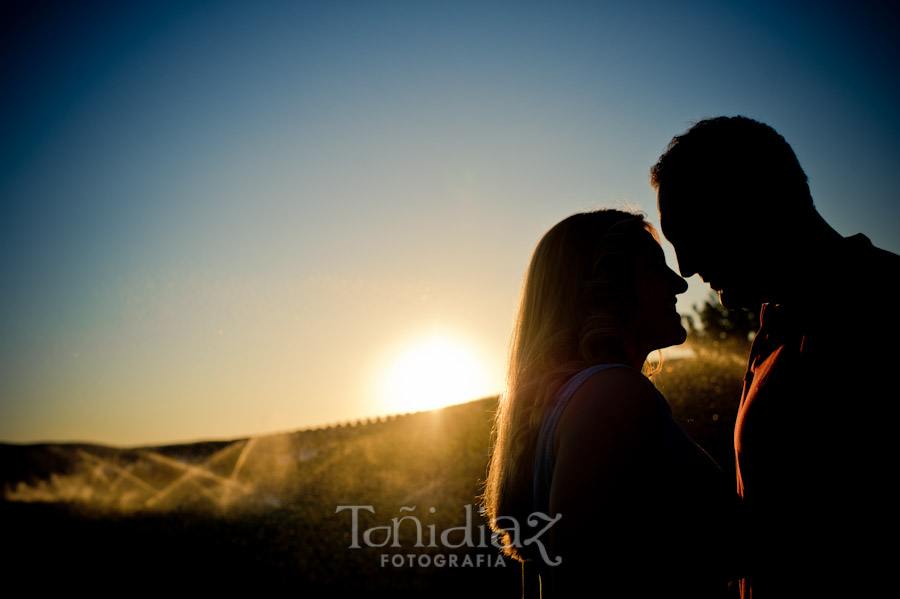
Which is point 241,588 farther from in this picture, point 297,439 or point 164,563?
point 297,439

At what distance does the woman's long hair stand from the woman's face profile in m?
0.05

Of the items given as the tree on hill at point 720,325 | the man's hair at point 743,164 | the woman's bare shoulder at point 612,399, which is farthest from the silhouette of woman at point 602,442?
the tree on hill at point 720,325

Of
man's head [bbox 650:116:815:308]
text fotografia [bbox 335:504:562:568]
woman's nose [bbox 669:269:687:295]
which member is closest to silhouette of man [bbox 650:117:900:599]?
man's head [bbox 650:116:815:308]

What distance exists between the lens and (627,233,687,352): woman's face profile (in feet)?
6.10

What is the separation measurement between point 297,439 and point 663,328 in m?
16.6

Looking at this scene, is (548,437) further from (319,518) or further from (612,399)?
(319,518)

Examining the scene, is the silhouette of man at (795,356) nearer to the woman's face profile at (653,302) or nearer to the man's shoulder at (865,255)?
the man's shoulder at (865,255)

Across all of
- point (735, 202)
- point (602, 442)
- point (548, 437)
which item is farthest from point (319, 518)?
point (735, 202)

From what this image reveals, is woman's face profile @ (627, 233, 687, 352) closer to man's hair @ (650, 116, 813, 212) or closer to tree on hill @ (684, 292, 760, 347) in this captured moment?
man's hair @ (650, 116, 813, 212)

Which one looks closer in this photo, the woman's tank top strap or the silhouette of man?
the woman's tank top strap

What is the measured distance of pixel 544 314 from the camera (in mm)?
1880

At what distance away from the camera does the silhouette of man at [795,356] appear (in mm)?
1665

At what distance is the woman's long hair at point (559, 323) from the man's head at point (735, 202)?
1.63 ft

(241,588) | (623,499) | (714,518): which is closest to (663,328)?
(714,518)
